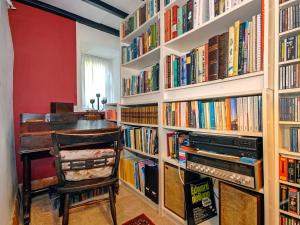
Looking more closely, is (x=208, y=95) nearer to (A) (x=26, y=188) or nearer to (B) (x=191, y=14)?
(B) (x=191, y=14)

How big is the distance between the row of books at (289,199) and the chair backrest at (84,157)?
118cm

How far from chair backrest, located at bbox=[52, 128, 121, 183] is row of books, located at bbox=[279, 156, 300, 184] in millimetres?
1143

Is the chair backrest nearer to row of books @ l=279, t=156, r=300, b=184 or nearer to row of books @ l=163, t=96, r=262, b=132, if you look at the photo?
row of books @ l=163, t=96, r=262, b=132

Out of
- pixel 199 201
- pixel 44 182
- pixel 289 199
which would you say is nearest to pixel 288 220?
pixel 289 199

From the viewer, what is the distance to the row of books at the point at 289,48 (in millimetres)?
1062

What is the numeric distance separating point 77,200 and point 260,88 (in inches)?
81.5

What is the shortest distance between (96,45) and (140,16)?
144cm

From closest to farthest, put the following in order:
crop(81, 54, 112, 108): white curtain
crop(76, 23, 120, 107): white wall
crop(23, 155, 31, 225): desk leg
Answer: crop(23, 155, 31, 225): desk leg, crop(76, 23, 120, 107): white wall, crop(81, 54, 112, 108): white curtain

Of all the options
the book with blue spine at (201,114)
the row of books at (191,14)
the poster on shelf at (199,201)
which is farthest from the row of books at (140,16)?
the poster on shelf at (199,201)

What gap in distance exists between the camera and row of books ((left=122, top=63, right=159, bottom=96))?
1.87 meters

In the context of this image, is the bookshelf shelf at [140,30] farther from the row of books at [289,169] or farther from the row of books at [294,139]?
the row of books at [289,169]

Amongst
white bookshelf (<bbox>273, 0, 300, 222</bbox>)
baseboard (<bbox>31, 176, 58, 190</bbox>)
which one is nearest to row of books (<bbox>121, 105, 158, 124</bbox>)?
white bookshelf (<bbox>273, 0, 300, 222</bbox>)

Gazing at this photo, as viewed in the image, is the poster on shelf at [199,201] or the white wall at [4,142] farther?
the poster on shelf at [199,201]

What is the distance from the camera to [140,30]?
210 cm
